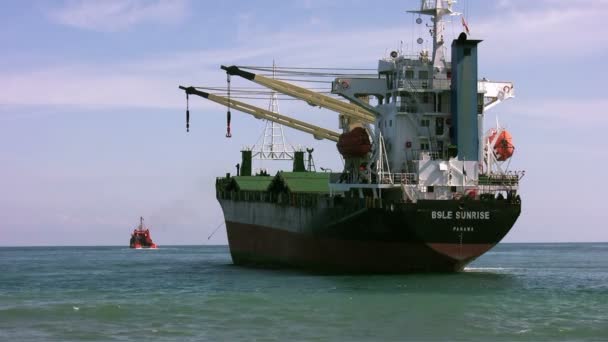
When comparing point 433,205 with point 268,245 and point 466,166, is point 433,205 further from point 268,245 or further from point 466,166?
point 268,245

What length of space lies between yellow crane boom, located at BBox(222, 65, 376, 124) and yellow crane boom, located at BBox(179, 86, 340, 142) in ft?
27.3

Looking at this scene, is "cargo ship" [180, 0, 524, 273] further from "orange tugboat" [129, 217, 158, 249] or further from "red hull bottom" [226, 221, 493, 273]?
"orange tugboat" [129, 217, 158, 249]

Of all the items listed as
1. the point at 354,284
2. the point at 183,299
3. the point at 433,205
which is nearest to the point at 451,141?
the point at 433,205

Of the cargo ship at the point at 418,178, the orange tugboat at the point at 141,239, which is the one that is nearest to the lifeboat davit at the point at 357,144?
the cargo ship at the point at 418,178

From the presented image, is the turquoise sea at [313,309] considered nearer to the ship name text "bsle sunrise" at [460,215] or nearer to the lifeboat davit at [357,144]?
the ship name text "bsle sunrise" at [460,215]

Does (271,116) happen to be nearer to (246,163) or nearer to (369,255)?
(246,163)

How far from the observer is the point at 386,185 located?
43281 millimetres

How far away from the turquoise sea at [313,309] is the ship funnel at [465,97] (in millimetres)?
5744

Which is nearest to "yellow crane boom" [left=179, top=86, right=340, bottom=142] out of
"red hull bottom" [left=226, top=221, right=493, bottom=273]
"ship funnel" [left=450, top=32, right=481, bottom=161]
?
"red hull bottom" [left=226, top=221, right=493, bottom=273]

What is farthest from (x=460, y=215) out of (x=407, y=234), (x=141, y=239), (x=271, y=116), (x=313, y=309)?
(x=141, y=239)

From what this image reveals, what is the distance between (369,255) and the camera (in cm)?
4300

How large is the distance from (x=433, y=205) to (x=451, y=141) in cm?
457

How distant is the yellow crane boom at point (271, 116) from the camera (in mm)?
63812

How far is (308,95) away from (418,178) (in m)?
13.9
